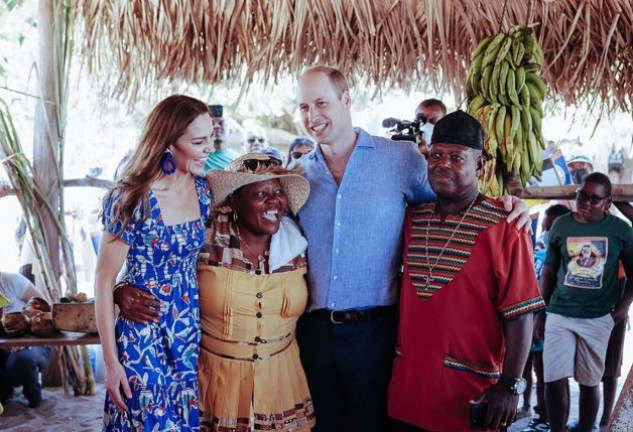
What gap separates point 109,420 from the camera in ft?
9.26

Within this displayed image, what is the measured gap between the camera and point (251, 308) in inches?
112

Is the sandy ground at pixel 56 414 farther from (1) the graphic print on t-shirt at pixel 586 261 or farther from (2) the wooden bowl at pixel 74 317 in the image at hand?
(1) the graphic print on t-shirt at pixel 586 261

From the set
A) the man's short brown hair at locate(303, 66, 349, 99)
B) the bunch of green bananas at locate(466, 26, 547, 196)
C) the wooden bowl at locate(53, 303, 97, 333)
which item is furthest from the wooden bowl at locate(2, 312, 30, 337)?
the bunch of green bananas at locate(466, 26, 547, 196)

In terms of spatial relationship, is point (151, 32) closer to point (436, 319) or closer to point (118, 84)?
point (118, 84)

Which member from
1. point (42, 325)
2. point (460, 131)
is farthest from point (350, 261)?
point (42, 325)

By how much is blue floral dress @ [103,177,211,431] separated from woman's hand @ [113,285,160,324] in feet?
0.08

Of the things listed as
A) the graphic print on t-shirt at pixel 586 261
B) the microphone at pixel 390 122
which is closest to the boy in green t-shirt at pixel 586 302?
the graphic print on t-shirt at pixel 586 261

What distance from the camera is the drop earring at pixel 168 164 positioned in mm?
2764

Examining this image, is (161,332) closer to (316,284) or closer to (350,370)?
(316,284)

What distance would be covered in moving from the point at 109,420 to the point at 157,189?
929mm

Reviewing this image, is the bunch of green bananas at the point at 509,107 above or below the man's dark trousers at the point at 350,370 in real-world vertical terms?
above

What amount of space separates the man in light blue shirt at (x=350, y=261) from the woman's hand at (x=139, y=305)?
67 cm

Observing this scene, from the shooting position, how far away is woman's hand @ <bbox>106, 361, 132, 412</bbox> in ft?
8.85

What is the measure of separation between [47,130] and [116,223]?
3140 mm
